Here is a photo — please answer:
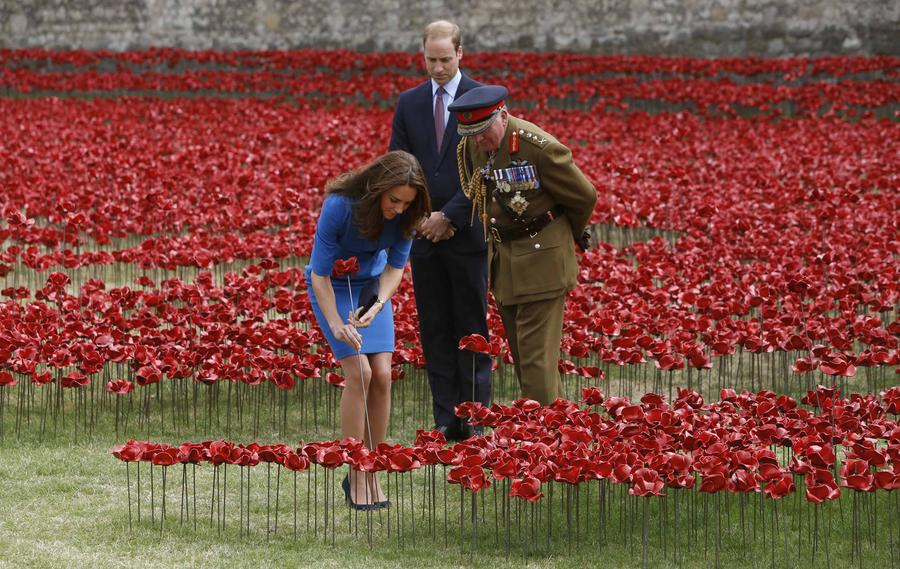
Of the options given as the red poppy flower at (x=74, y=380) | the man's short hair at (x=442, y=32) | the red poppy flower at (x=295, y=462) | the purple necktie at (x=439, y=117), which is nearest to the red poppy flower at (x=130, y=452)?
the red poppy flower at (x=295, y=462)

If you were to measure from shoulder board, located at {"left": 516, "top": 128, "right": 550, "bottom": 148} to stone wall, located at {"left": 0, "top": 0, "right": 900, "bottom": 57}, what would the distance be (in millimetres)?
18929

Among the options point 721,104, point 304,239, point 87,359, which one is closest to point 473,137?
point 87,359

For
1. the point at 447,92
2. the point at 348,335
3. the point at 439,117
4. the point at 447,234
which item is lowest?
the point at 348,335

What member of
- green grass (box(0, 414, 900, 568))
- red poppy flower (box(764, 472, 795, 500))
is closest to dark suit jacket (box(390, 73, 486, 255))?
green grass (box(0, 414, 900, 568))

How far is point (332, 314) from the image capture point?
19.8 ft

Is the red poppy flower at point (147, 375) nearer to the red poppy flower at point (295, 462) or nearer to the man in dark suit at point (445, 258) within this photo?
the man in dark suit at point (445, 258)

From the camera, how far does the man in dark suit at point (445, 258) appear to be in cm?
718

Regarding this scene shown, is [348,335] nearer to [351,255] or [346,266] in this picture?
[346,266]

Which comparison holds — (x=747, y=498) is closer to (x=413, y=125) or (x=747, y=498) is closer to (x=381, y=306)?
(x=381, y=306)

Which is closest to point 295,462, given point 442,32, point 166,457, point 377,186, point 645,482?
point 166,457

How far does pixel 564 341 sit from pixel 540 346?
139 centimetres

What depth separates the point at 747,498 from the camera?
6477 millimetres

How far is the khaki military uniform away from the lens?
643 cm

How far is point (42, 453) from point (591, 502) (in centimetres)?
277
